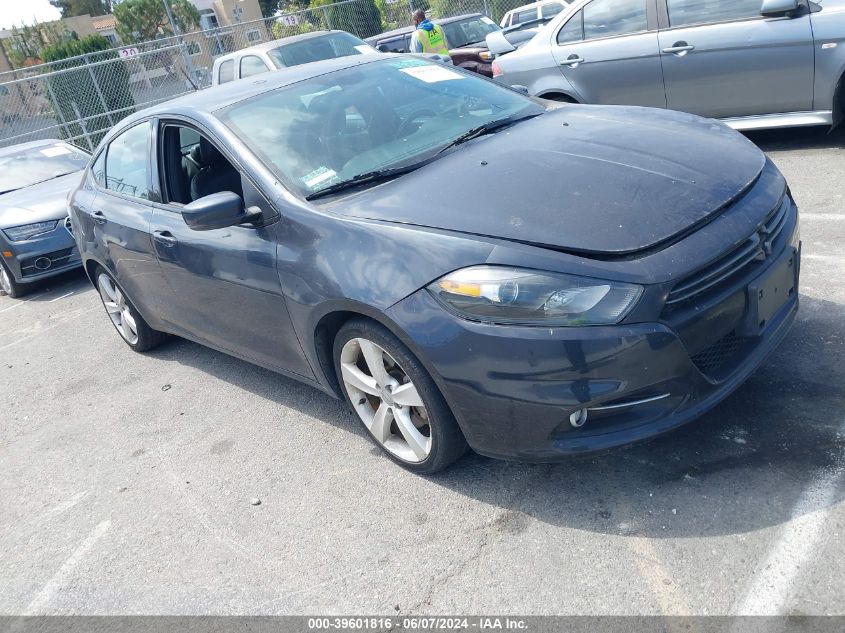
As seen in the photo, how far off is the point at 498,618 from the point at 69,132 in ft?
52.1

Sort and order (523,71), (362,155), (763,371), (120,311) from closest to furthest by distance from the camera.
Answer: (763,371)
(362,155)
(120,311)
(523,71)

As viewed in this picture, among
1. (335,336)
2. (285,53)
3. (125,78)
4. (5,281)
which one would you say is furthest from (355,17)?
(335,336)

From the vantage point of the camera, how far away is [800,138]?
687cm

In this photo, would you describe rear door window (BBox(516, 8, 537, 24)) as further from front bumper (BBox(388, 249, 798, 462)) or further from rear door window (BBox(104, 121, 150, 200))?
front bumper (BBox(388, 249, 798, 462))

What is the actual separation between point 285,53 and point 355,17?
1161 centimetres

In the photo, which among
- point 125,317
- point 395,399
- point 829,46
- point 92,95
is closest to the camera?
point 395,399

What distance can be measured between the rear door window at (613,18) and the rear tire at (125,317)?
15.6 ft

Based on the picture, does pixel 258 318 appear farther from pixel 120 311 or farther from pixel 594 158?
pixel 120 311

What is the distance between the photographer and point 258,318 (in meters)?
3.80

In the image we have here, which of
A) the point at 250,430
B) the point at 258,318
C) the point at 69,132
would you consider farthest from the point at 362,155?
the point at 69,132

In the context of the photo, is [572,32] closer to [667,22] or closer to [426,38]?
[667,22]

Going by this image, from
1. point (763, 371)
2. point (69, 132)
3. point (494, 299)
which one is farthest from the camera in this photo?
point (69, 132)

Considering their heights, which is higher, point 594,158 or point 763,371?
point 594,158

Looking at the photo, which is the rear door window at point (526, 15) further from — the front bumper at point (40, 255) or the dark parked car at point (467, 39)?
the front bumper at point (40, 255)
